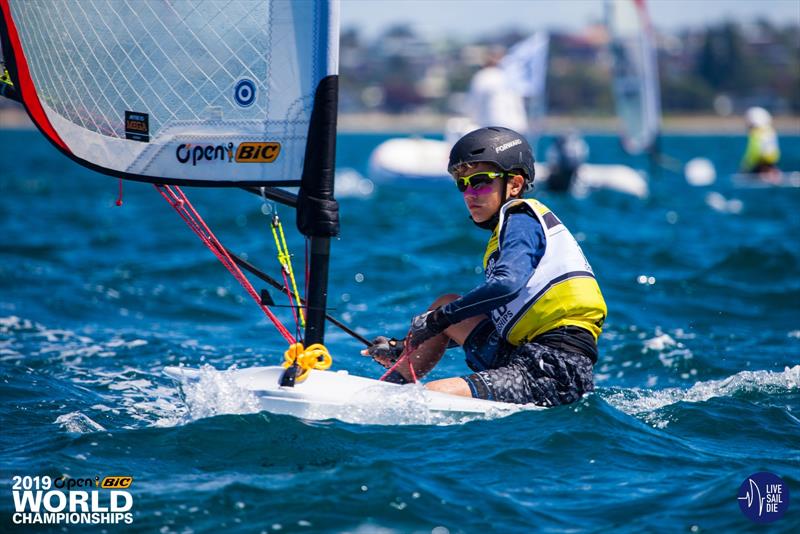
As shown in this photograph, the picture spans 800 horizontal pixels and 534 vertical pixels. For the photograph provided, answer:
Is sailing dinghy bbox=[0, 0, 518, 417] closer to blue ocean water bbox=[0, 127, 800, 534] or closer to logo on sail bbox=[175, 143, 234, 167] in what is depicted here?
logo on sail bbox=[175, 143, 234, 167]

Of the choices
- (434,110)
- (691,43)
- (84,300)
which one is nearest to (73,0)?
(84,300)

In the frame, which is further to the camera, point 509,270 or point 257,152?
point 509,270

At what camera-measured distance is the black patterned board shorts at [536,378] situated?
4.89 m

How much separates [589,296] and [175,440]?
6.68ft

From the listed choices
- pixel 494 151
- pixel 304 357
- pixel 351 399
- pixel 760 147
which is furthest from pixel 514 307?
pixel 760 147

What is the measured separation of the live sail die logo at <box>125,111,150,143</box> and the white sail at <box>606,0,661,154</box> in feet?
63.5

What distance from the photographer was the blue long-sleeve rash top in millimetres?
4770

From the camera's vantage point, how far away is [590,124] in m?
124

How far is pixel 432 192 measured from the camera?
21.2 m

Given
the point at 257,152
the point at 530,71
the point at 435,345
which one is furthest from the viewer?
the point at 530,71

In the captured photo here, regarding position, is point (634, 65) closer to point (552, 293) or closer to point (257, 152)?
point (552, 293)

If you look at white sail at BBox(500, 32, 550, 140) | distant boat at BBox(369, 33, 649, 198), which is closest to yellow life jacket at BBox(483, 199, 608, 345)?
distant boat at BBox(369, 33, 649, 198)

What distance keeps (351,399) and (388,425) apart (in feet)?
0.76

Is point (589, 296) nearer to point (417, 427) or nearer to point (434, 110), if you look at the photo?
point (417, 427)
